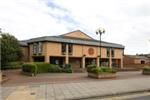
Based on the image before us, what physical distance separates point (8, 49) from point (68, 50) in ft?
36.8

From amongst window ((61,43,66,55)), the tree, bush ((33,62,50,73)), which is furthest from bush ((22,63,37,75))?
window ((61,43,66,55))

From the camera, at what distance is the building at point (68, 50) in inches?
1471

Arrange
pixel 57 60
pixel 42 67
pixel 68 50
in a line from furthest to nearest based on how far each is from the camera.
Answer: pixel 57 60 → pixel 68 50 → pixel 42 67

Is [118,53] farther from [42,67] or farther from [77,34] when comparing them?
[42,67]

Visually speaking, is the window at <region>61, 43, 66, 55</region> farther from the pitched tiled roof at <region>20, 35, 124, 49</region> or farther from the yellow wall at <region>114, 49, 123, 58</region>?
the yellow wall at <region>114, 49, 123, 58</region>

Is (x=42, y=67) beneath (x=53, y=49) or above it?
beneath

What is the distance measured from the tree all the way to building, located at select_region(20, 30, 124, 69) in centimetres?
437

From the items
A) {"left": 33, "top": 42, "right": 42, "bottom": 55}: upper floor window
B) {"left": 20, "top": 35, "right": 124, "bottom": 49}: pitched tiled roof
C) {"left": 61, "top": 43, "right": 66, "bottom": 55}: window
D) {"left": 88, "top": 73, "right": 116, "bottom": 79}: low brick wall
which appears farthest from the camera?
{"left": 61, "top": 43, "right": 66, "bottom": 55}: window

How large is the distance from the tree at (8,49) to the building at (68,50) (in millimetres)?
4372

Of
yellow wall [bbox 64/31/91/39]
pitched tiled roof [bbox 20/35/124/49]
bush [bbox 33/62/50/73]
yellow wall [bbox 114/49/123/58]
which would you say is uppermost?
yellow wall [bbox 64/31/91/39]

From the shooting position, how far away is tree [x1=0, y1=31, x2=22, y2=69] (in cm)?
3153

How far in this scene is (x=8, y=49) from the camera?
32.7 m

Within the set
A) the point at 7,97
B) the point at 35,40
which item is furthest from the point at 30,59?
the point at 7,97

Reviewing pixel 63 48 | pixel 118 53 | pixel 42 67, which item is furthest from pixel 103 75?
pixel 118 53
